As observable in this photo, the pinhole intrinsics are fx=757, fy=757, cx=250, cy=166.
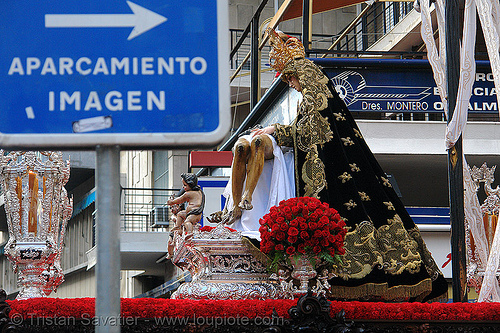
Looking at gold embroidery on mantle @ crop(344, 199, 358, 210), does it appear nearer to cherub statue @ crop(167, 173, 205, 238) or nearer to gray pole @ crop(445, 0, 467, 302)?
gray pole @ crop(445, 0, 467, 302)

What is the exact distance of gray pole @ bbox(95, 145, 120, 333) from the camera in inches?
55.3

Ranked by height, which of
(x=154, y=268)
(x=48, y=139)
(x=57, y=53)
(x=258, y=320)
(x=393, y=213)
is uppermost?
(x=57, y=53)

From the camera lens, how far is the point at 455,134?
624cm

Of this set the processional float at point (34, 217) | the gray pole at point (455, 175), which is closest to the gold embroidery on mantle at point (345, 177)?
the gray pole at point (455, 175)

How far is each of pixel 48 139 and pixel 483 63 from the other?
13552 mm

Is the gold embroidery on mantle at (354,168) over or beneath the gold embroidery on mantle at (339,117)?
beneath

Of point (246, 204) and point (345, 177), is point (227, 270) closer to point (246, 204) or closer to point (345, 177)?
point (246, 204)

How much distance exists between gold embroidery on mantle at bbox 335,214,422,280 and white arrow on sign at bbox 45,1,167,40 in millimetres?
4194

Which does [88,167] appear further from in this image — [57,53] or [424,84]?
[57,53]

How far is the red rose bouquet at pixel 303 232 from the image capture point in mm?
4871

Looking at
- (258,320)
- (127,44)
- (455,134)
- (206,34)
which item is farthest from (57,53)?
(455,134)

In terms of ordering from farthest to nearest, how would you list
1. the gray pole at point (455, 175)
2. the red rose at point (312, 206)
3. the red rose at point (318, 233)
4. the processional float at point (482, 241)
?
the gray pole at point (455, 175) → the processional float at point (482, 241) → the red rose at point (312, 206) → the red rose at point (318, 233)

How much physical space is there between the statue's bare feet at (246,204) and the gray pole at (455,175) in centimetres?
168

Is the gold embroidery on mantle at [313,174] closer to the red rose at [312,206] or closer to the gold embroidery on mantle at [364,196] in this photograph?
the gold embroidery on mantle at [364,196]
